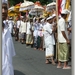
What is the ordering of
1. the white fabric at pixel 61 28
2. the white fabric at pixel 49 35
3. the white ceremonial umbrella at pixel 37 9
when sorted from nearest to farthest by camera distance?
the white fabric at pixel 61 28, the white fabric at pixel 49 35, the white ceremonial umbrella at pixel 37 9

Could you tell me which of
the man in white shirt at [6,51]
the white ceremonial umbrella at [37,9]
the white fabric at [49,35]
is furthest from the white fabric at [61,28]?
the white ceremonial umbrella at [37,9]

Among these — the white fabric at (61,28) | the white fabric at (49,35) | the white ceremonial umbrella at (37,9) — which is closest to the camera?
the white fabric at (61,28)

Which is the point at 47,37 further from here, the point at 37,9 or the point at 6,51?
the point at 37,9

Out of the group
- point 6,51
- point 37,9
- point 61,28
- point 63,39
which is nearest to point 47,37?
point 63,39

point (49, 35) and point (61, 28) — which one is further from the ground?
point (61, 28)

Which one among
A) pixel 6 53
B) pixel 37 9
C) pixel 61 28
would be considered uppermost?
pixel 37 9

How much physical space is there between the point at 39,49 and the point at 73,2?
398 inches

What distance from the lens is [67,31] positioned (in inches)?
313

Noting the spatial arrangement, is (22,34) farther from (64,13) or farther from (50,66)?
(64,13)

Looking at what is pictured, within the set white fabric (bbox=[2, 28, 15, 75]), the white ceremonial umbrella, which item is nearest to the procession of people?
white fabric (bbox=[2, 28, 15, 75])

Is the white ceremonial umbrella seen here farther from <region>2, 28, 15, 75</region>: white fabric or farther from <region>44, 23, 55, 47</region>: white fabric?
<region>2, 28, 15, 75</region>: white fabric

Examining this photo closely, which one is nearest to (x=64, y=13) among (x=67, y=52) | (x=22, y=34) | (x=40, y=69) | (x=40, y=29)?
(x=67, y=52)

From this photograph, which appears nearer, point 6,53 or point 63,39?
point 6,53

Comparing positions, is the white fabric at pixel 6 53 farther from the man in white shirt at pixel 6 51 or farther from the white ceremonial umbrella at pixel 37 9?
the white ceremonial umbrella at pixel 37 9
